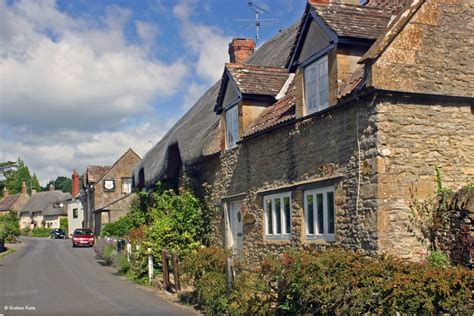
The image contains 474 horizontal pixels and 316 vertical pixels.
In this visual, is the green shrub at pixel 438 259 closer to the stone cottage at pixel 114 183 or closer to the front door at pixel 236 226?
the front door at pixel 236 226

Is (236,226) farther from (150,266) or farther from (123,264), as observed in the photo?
(123,264)

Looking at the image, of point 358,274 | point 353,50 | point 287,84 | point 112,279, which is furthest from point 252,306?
point 112,279

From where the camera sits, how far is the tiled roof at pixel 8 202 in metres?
112

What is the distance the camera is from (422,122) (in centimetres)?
1086

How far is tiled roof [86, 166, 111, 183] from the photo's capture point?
63094mm

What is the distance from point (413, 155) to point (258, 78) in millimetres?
7048

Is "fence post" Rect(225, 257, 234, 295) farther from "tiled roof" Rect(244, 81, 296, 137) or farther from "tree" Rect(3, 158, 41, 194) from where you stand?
"tree" Rect(3, 158, 41, 194)

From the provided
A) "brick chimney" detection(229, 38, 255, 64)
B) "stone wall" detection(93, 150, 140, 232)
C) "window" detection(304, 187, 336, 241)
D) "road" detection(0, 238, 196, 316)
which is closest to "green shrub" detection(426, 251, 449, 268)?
"window" detection(304, 187, 336, 241)

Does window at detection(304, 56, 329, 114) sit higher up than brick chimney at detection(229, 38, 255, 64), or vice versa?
brick chimney at detection(229, 38, 255, 64)

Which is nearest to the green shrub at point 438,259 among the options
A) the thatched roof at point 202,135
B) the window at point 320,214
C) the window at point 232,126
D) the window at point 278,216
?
the window at point 320,214

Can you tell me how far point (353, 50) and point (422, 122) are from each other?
2132mm

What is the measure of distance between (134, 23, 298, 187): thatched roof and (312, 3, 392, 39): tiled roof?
17.5 ft

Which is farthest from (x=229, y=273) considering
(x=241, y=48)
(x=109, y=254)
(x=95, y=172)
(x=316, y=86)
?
(x=95, y=172)

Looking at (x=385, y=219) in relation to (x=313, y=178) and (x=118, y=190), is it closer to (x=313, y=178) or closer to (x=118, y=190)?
(x=313, y=178)
